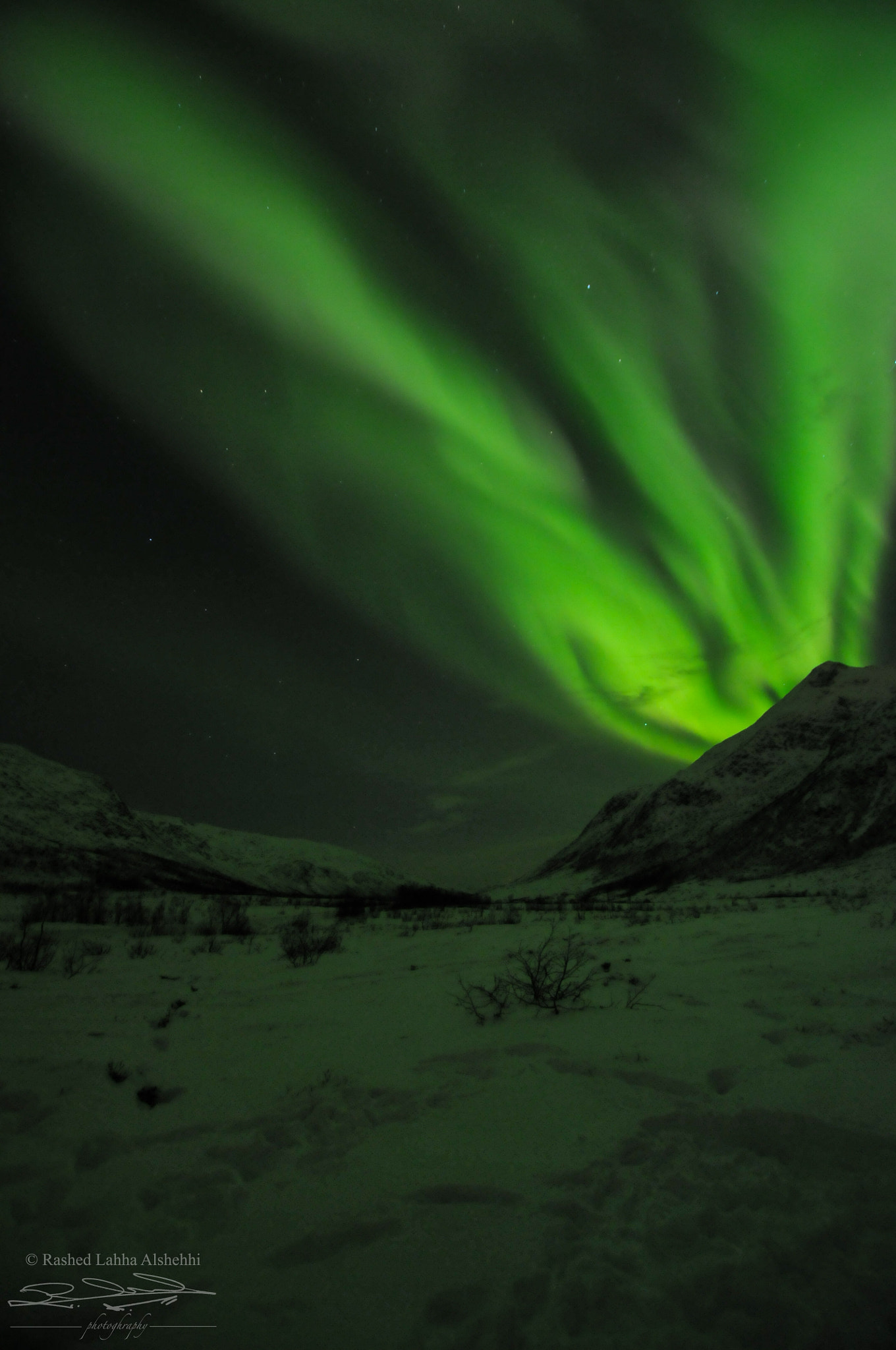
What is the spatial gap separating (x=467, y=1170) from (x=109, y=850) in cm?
6769

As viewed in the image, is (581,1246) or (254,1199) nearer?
(581,1246)

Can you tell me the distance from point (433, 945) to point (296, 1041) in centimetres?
583

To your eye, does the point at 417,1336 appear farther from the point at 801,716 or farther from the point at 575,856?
the point at 801,716

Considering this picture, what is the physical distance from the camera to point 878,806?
86.0 meters

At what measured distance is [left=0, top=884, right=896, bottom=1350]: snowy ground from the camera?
1.92 m

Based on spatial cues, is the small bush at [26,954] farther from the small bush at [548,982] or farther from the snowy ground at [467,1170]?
the small bush at [548,982]

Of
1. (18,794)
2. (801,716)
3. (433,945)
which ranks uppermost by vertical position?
(801,716)

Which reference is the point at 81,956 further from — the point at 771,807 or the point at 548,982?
the point at 771,807

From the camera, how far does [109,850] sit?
58625mm

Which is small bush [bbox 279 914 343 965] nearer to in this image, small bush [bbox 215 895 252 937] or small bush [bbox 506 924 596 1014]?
small bush [bbox 215 895 252 937]

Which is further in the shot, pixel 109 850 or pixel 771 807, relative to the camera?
pixel 771 807

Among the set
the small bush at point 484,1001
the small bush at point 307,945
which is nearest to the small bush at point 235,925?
the small bush at point 307,945

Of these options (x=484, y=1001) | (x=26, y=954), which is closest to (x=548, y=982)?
(x=484, y=1001)

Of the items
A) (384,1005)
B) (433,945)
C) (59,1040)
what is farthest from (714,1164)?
(433,945)
